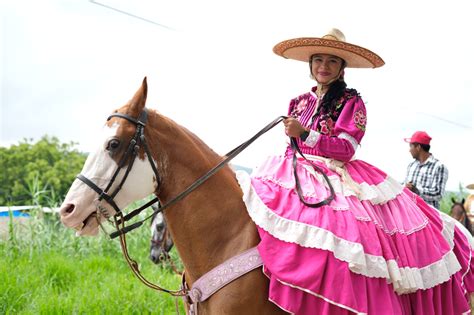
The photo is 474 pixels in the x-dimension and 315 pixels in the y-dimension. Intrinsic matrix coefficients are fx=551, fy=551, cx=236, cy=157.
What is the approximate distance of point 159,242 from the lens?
9.13 m

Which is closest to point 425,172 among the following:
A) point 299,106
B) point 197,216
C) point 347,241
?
point 299,106

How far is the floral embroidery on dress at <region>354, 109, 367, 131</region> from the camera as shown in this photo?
11.7 ft

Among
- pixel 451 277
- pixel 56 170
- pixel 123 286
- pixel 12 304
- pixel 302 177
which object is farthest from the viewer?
pixel 56 170

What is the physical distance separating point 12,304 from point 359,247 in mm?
4524

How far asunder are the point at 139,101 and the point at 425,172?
5821 mm

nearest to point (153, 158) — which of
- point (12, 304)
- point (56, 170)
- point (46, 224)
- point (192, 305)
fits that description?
point (192, 305)

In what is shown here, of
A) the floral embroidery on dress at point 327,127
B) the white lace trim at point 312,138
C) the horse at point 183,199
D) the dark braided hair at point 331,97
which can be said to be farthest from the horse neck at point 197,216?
the dark braided hair at point 331,97

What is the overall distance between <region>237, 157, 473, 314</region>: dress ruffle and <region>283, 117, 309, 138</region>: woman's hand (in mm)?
218

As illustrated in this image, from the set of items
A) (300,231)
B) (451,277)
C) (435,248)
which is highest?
(300,231)

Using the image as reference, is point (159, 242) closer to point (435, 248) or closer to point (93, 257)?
point (93, 257)

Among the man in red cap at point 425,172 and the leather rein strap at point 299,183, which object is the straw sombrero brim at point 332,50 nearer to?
the leather rein strap at point 299,183

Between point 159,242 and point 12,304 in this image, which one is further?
point 159,242

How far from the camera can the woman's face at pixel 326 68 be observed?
381 cm

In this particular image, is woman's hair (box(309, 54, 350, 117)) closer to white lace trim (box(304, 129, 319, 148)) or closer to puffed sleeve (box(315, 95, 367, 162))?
puffed sleeve (box(315, 95, 367, 162))
